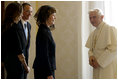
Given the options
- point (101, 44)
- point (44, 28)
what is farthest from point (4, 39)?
point (101, 44)

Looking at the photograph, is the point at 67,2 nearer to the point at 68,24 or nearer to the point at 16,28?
the point at 68,24

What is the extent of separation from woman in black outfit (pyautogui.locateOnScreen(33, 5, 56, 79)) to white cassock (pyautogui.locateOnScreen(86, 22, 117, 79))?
1.87 ft

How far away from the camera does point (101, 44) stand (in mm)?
1938

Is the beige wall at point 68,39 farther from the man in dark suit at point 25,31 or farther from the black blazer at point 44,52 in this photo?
the black blazer at point 44,52

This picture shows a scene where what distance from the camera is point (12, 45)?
4.98ft

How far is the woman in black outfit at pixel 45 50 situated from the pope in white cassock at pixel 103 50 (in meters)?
0.54

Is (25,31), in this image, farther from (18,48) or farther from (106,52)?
(106,52)

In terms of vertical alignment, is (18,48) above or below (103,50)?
above

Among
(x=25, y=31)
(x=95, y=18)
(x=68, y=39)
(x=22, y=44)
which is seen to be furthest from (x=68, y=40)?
(x=22, y=44)

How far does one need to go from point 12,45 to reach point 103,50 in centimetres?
92

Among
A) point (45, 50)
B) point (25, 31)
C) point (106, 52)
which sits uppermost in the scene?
point (25, 31)

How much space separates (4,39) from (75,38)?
1268mm

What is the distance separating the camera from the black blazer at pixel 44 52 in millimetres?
1543

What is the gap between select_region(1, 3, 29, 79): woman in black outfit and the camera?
4.99ft
